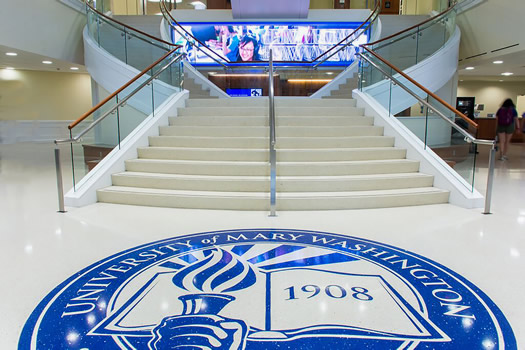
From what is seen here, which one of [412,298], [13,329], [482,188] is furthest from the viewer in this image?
[482,188]

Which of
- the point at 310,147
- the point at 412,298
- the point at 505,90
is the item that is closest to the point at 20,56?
the point at 310,147

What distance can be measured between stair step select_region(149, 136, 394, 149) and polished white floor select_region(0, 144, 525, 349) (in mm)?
1534

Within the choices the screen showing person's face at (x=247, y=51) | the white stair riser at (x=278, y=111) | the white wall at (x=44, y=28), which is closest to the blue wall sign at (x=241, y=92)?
the screen showing person's face at (x=247, y=51)

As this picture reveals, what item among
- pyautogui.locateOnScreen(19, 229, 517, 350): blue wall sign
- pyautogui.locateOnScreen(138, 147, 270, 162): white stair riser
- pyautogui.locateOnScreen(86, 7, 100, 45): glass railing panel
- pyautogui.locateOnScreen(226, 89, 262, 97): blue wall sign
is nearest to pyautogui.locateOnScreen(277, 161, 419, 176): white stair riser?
pyautogui.locateOnScreen(138, 147, 270, 162): white stair riser

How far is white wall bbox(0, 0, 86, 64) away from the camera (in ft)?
23.8

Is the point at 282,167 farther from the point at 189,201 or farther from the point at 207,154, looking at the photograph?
the point at 189,201

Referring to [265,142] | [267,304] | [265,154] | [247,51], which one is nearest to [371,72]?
[265,142]

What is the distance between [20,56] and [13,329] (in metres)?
9.15

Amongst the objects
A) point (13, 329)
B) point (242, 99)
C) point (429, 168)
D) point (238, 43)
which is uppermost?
point (238, 43)

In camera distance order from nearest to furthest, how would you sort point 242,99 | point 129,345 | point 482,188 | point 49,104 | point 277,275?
point 129,345 < point 277,275 < point 482,188 < point 242,99 < point 49,104

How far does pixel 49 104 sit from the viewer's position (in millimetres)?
15883

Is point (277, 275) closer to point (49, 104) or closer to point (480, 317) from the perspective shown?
point (480, 317)

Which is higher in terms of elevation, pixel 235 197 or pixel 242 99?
pixel 242 99

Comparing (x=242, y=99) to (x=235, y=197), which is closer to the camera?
(x=235, y=197)
